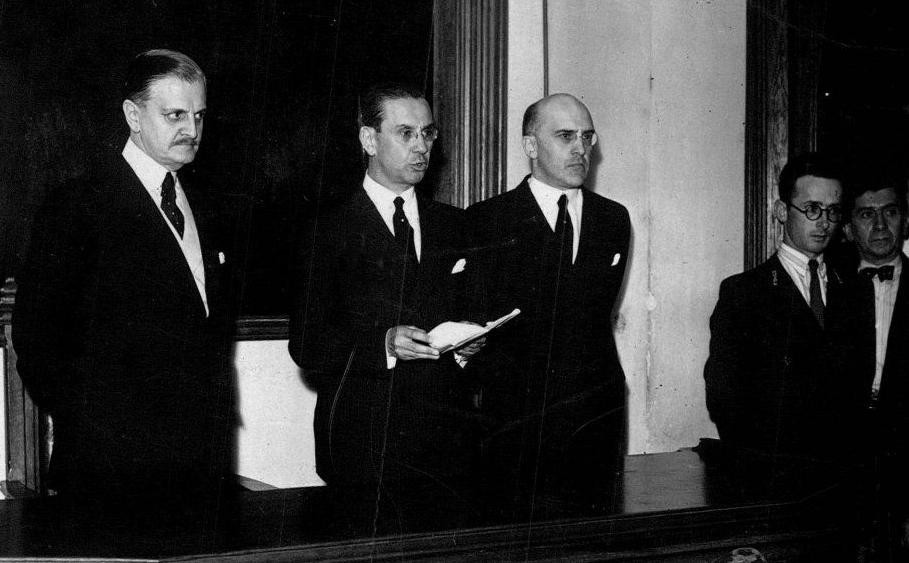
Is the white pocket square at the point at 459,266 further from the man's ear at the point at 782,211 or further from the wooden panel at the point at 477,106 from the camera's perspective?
the man's ear at the point at 782,211

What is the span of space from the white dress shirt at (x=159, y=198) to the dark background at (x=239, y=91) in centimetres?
61

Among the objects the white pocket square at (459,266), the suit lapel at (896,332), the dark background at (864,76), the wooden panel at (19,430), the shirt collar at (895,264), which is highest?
the dark background at (864,76)

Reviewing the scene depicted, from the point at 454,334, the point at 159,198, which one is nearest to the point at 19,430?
the point at 159,198

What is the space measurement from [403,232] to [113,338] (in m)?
0.93

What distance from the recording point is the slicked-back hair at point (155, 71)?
275 centimetres

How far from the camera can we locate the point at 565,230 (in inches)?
126

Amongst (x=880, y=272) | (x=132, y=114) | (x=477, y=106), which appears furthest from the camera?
(x=477, y=106)

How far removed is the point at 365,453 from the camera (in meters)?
2.81

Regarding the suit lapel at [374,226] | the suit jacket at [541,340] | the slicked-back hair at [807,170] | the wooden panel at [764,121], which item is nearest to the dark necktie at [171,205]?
the suit lapel at [374,226]

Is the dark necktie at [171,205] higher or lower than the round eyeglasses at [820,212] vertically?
lower

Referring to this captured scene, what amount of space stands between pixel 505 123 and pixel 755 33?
1544mm

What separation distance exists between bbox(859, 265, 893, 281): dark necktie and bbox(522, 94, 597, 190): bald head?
4.33ft

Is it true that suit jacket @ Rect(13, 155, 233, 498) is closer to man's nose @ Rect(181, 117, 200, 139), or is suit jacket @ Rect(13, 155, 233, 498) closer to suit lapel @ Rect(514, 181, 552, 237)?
man's nose @ Rect(181, 117, 200, 139)

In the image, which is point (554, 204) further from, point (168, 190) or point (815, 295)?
point (168, 190)
